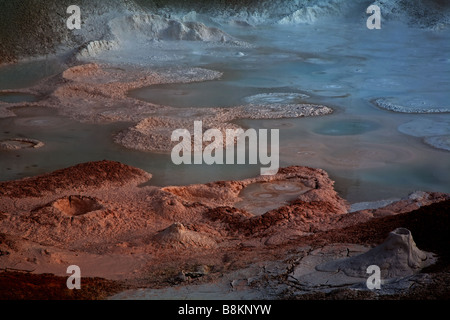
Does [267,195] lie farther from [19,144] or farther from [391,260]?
[19,144]

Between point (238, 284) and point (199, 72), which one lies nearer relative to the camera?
point (238, 284)

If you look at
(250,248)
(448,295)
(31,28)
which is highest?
(31,28)

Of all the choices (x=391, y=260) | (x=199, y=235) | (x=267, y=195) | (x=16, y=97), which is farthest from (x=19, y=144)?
(x=391, y=260)

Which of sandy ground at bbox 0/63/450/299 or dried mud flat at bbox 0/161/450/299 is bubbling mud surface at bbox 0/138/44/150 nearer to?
sandy ground at bbox 0/63/450/299

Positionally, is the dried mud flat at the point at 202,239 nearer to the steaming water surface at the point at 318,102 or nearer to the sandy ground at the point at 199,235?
the sandy ground at the point at 199,235

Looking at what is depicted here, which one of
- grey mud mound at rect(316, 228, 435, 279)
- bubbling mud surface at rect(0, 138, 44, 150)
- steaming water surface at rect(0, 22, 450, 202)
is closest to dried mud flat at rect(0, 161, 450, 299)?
grey mud mound at rect(316, 228, 435, 279)

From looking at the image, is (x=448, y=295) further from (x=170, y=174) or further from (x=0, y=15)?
(x=0, y=15)

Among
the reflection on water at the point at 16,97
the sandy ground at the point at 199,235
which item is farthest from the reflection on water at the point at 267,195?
the reflection on water at the point at 16,97

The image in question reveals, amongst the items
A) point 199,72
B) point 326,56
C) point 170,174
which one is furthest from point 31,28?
point 170,174

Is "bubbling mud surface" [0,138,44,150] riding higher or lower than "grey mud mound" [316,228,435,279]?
lower
